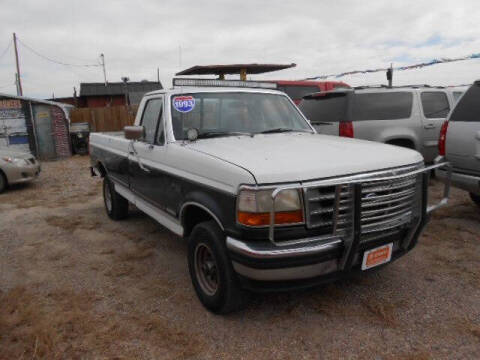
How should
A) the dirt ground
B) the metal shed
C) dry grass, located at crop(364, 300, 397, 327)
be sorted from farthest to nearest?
the metal shed < dry grass, located at crop(364, 300, 397, 327) < the dirt ground

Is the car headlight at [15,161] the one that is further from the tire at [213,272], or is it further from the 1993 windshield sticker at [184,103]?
the tire at [213,272]

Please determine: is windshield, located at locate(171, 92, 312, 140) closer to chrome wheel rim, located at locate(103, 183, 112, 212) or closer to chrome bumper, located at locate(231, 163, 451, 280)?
Result: chrome bumper, located at locate(231, 163, 451, 280)

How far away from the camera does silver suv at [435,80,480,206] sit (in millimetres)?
4547

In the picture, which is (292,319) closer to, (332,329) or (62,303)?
(332,329)

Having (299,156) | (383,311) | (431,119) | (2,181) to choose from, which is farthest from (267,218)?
(2,181)

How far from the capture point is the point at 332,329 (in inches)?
114

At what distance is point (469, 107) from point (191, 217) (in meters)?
3.84

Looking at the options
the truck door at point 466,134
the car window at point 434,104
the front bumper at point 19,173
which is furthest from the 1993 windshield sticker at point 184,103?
the front bumper at point 19,173

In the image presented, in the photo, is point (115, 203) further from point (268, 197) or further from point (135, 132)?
point (268, 197)

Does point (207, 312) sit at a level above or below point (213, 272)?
below

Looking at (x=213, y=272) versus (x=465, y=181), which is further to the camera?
(x=465, y=181)

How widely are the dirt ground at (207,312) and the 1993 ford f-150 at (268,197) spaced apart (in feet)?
1.19

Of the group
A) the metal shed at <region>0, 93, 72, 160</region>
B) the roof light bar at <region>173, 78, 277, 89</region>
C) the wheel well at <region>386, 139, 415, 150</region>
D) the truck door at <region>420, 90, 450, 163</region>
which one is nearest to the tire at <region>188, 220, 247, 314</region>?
the roof light bar at <region>173, 78, 277, 89</region>

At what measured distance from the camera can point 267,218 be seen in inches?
99.0
